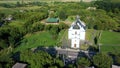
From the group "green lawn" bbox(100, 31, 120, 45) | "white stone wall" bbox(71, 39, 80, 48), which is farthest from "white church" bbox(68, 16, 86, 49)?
"green lawn" bbox(100, 31, 120, 45)

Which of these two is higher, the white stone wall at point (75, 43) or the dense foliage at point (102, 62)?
the dense foliage at point (102, 62)

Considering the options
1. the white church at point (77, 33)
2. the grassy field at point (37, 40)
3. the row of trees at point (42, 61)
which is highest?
the row of trees at point (42, 61)

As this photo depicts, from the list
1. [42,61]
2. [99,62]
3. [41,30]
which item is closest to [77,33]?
[41,30]

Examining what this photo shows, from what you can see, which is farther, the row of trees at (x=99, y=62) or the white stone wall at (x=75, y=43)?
the white stone wall at (x=75, y=43)

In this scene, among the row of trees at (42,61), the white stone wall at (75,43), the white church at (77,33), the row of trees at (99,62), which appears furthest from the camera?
the white church at (77,33)

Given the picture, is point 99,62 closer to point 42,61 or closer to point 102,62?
point 102,62

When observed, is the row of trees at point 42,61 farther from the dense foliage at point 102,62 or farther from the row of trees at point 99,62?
the dense foliage at point 102,62

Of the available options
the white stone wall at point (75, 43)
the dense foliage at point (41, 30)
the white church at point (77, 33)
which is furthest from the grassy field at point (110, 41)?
the white stone wall at point (75, 43)

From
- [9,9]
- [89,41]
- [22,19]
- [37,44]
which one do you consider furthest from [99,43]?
[9,9]

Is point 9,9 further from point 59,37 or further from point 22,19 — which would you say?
point 59,37
